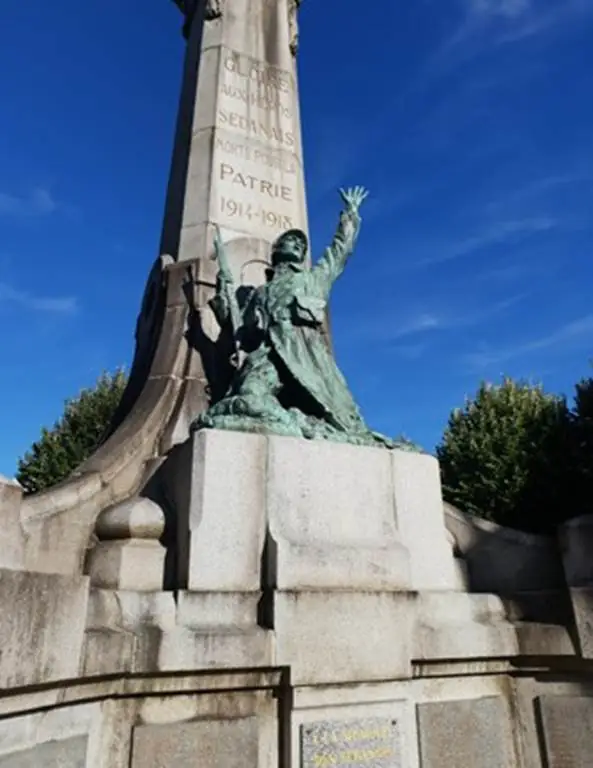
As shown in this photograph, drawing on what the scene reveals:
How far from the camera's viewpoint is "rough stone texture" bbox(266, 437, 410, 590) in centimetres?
427

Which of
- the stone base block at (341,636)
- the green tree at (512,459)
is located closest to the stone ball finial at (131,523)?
the stone base block at (341,636)

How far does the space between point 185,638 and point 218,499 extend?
953 millimetres

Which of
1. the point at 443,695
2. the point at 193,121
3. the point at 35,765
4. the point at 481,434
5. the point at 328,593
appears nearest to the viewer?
the point at 35,765

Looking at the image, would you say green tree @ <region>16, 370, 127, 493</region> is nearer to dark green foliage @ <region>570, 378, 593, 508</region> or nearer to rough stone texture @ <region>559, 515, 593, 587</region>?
dark green foliage @ <region>570, 378, 593, 508</region>

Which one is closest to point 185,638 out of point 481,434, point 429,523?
point 429,523

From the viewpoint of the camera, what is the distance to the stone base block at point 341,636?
3930mm

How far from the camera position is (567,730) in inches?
177

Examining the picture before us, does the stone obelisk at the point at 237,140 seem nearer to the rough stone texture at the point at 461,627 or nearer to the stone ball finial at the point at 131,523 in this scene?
the stone ball finial at the point at 131,523

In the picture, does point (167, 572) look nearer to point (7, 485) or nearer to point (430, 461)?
point (7, 485)

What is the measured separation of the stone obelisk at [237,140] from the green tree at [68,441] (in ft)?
35.9

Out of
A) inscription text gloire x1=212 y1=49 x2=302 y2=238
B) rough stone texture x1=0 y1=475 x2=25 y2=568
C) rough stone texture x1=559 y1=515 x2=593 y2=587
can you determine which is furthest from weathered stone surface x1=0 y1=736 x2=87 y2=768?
inscription text gloire x1=212 y1=49 x2=302 y2=238

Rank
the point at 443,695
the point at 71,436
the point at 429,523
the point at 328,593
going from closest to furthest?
the point at 328,593 → the point at 443,695 → the point at 429,523 → the point at 71,436

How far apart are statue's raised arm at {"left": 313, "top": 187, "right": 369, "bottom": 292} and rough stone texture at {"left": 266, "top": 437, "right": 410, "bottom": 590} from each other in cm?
184

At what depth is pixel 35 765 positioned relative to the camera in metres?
3.16
